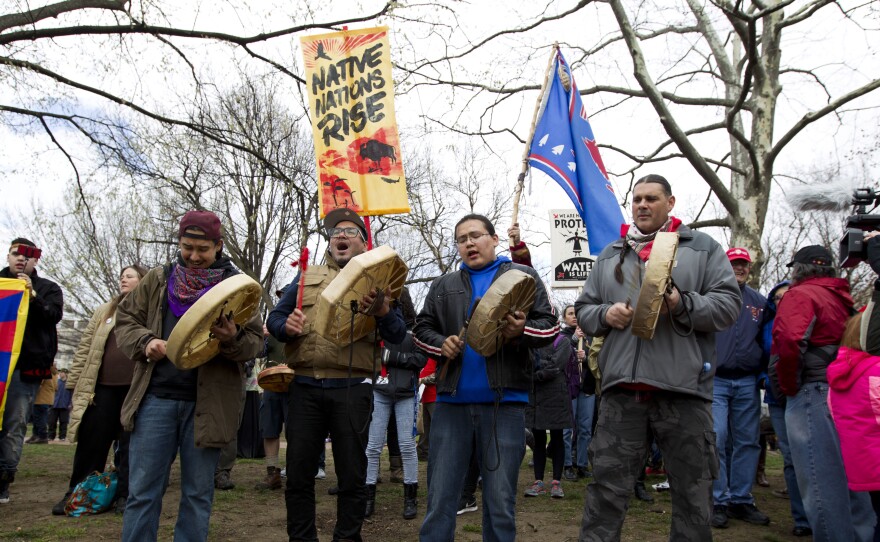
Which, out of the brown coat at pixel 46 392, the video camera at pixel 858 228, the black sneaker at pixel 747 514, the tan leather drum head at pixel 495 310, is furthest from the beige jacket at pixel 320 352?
the brown coat at pixel 46 392

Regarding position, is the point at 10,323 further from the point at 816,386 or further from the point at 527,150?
the point at 816,386

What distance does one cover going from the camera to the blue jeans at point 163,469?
12.5ft

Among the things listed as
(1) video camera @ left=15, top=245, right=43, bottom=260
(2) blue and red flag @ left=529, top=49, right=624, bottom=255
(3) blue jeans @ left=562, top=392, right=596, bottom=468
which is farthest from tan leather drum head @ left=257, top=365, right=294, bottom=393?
(3) blue jeans @ left=562, top=392, right=596, bottom=468

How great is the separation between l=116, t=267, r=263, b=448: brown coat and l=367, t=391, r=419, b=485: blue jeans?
251cm

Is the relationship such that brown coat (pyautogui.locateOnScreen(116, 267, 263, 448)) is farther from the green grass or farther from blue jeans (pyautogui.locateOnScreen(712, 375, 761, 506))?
blue jeans (pyautogui.locateOnScreen(712, 375, 761, 506))

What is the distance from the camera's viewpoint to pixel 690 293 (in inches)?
141

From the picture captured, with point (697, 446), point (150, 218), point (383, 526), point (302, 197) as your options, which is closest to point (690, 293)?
point (697, 446)

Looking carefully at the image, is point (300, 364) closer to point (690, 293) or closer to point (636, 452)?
point (636, 452)

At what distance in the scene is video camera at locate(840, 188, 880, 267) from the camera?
13.3 feet

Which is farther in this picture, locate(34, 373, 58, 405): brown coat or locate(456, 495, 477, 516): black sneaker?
locate(34, 373, 58, 405): brown coat

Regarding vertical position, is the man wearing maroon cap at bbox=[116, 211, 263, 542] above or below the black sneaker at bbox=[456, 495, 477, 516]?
above

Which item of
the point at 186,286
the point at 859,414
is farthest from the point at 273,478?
the point at 859,414

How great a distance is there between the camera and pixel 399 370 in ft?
22.4

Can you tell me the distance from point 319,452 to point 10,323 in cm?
320
